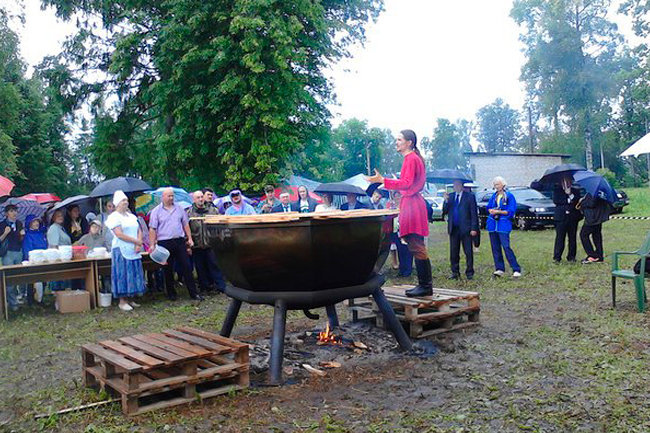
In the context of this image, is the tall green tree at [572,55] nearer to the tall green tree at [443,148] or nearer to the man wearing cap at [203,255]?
the tall green tree at [443,148]

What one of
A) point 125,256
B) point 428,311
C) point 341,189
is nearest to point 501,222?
point 341,189

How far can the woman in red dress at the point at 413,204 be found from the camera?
19.8 feet

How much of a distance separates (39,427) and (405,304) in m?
3.50

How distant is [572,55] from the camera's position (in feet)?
137

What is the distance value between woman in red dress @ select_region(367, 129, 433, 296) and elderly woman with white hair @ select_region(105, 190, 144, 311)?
4.54 meters

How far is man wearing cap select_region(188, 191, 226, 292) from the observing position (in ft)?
32.3

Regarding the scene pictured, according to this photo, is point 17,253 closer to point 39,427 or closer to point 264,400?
point 39,427

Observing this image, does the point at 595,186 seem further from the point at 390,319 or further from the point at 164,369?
the point at 164,369

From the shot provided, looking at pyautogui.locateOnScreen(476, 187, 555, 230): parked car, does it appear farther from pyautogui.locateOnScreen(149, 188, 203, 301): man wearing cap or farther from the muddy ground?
pyautogui.locateOnScreen(149, 188, 203, 301): man wearing cap

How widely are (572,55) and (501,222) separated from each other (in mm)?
37039

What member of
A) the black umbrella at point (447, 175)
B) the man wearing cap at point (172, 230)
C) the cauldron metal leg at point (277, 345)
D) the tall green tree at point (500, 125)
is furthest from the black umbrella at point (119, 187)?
the tall green tree at point (500, 125)

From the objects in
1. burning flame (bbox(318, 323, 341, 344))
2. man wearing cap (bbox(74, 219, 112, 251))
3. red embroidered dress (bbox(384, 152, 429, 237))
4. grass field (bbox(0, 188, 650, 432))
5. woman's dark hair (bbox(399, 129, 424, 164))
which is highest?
woman's dark hair (bbox(399, 129, 424, 164))

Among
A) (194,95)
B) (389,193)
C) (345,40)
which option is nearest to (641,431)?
(389,193)

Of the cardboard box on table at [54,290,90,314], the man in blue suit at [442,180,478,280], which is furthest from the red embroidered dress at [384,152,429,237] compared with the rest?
the cardboard box on table at [54,290,90,314]
